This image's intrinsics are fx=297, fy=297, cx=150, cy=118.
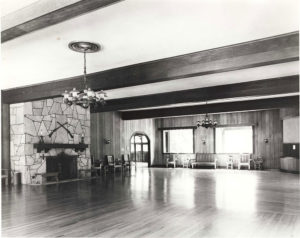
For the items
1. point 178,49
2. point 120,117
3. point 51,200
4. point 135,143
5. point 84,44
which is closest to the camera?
point 84,44

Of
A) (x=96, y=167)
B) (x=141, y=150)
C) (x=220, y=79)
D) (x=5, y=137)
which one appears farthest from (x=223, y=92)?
(x=141, y=150)

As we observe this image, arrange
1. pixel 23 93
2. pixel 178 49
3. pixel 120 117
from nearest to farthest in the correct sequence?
pixel 178 49, pixel 23 93, pixel 120 117

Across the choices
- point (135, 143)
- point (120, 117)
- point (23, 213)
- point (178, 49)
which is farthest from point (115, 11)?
point (135, 143)

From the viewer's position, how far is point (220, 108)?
12.7 m

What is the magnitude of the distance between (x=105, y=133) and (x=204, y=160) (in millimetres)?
5875

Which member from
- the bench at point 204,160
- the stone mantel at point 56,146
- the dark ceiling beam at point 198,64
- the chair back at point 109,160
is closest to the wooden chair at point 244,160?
the bench at point 204,160

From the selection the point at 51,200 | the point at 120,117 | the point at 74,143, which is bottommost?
the point at 51,200

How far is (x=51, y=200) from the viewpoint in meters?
6.84

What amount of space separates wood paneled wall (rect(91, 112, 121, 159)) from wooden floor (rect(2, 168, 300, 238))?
5.59 meters

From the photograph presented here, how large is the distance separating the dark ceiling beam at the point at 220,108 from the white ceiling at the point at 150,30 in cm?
723

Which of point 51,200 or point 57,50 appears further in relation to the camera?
point 51,200

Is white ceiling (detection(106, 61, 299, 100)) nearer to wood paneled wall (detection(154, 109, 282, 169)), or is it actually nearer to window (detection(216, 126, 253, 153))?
wood paneled wall (detection(154, 109, 282, 169))

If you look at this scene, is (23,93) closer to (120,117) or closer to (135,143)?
(120,117)

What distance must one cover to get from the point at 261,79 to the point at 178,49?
3.65 metres
